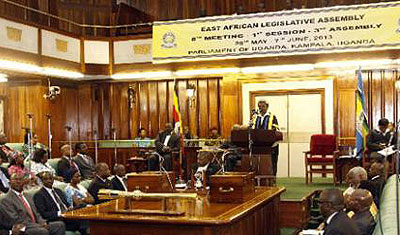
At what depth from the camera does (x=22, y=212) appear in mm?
6324

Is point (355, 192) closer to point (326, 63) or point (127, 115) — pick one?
point (326, 63)

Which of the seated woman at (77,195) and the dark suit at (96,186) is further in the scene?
the dark suit at (96,186)

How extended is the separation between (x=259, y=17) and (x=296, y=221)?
4.63 metres

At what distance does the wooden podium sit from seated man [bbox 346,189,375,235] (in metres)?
3.13

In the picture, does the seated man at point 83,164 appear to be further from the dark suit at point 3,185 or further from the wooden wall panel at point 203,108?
the wooden wall panel at point 203,108

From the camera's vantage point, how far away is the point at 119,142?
14.0 m

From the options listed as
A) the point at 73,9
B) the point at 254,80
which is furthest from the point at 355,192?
the point at 73,9

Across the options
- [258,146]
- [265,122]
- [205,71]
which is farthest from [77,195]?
[205,71]

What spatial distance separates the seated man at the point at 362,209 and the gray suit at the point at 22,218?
361 cm

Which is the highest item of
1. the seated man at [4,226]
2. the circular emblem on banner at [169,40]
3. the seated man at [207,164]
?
the circular emblem on banner at [169,40]

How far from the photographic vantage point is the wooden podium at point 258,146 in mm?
7770

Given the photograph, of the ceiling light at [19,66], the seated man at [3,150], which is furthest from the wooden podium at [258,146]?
the ceiling light at [19,66]

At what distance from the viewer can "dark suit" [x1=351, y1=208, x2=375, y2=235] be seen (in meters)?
4.38

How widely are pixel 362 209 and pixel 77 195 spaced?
4276 millimetres
